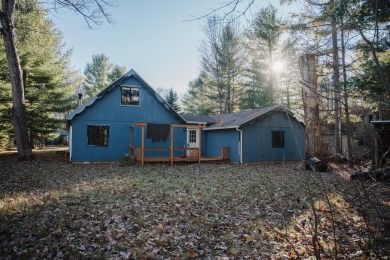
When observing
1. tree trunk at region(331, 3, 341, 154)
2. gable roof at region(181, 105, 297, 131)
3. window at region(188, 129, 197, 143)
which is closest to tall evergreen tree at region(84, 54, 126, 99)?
gable roof at region(181, 105, 297, 131)

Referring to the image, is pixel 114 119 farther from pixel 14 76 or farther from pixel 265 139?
pixel 265 139

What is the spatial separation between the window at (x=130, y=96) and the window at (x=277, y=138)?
10.1m

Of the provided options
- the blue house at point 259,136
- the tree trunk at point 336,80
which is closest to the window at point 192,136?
the blue house at point 259,136

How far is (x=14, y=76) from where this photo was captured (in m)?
13.8

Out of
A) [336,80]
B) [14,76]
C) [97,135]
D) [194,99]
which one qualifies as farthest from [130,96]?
[194,99]

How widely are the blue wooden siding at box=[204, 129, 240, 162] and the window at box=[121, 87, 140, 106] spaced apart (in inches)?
258

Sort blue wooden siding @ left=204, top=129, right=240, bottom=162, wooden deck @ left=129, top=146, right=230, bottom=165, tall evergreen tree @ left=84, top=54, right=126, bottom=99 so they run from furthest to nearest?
tall evergreen tree @ left=84, top=54, right=126, bottom=99, blue wooden siding @ left=204, top=129, right=240, bottom=162, wooden deck @ left=129, top=146, right=230, bottom=165

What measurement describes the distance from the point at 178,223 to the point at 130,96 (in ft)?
44.7

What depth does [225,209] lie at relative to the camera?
20.9ft

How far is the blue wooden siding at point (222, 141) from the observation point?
18.2 metres

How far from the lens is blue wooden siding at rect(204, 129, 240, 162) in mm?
18172

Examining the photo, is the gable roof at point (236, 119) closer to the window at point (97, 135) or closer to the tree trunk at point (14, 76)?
the window at point (97, 135)

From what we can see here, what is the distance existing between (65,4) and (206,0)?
13.4 meters

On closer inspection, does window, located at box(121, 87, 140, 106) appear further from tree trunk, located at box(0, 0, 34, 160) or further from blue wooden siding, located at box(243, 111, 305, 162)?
blue wooden siding, located at box(243, 111, 305, 162)
